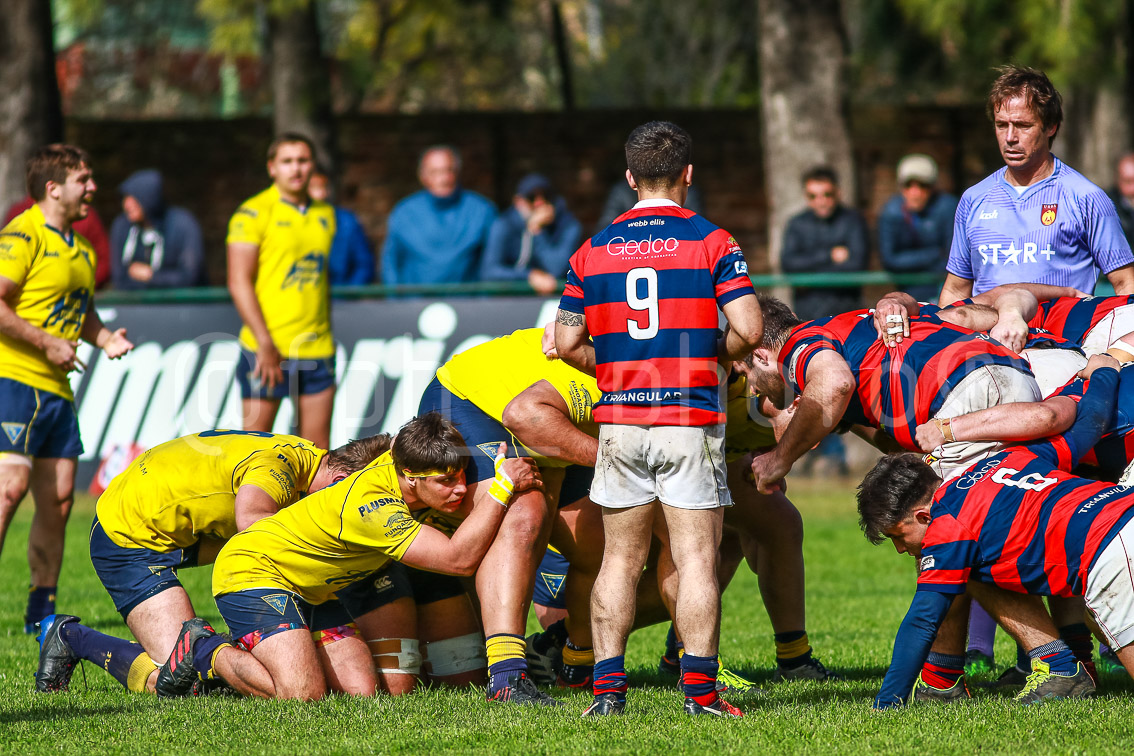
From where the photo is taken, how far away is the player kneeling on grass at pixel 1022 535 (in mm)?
4613

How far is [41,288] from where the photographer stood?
23.9 feet

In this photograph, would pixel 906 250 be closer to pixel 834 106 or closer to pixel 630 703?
pixel 834 106

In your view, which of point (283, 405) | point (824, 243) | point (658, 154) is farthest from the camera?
point (824, 243)

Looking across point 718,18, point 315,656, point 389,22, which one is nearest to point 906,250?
point 315,656

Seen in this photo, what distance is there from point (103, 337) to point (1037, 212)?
16.6 ft

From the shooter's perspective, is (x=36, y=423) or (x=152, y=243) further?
(x=152, y=243)

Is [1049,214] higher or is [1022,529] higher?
[1049,214]

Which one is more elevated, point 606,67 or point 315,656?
point 606,67

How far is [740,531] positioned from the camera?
605 centimetres

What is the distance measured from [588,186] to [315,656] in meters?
15.1

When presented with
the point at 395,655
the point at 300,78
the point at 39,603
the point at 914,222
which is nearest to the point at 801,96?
the point at 914,222

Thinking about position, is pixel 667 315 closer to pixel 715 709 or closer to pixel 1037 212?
pixel 715 709

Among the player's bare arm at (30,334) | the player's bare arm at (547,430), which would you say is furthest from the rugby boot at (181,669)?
the player's bare arm at (30,334)

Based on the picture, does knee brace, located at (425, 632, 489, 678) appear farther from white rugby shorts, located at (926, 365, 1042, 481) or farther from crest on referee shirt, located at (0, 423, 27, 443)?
crest on referee shirt, located at (0, 423, 27, 443)
